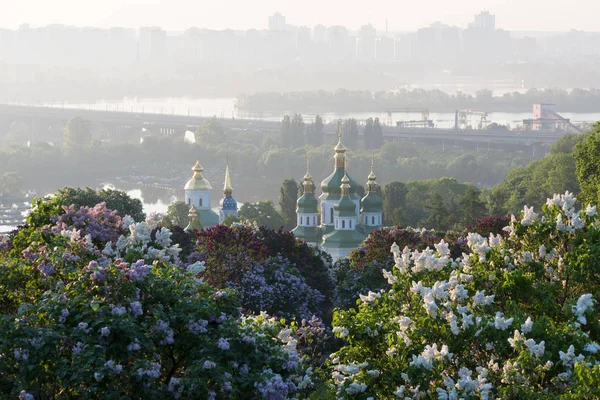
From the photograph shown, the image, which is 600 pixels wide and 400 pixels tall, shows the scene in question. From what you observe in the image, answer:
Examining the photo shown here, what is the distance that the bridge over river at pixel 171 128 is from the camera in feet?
259

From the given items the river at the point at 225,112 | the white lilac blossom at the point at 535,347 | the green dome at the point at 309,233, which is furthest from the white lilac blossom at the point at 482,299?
the river at the point at 225,112

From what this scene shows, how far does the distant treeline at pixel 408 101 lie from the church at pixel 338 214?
3775 inches

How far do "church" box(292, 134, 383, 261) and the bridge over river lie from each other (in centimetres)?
4426

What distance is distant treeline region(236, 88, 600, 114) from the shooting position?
129375 millimetres

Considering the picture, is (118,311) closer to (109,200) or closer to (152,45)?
(109,200)

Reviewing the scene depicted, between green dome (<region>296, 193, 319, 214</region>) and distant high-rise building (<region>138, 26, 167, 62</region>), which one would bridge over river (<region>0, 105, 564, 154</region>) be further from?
distant high-rise building (<region>138, 26, 167, 62</region>)

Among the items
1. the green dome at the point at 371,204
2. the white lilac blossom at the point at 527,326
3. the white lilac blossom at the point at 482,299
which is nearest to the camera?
the white lilac blossom at the point at 527,326

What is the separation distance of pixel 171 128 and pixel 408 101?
156ft

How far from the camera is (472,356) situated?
30.0 feet

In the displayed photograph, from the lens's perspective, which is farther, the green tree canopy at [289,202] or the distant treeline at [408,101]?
the distant treeline at [408,101]

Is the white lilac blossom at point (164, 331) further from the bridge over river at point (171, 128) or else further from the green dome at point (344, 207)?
the bridge over river at point (171, 128)

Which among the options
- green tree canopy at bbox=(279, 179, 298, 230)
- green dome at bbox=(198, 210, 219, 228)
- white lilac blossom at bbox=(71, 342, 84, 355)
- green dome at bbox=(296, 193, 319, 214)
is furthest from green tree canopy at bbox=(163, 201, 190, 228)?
white lilac blossom at bbox=(71, 342, 84, 355)

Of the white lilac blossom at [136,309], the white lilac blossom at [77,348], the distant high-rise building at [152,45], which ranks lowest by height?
the white lilac blossom at [77,348]

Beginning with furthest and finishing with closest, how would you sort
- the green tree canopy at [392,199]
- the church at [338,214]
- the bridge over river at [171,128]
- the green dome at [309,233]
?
the bridge over river at [171,128], the green tree canopy at [392,199], the green dome at [309,233], the church at [338,214]
